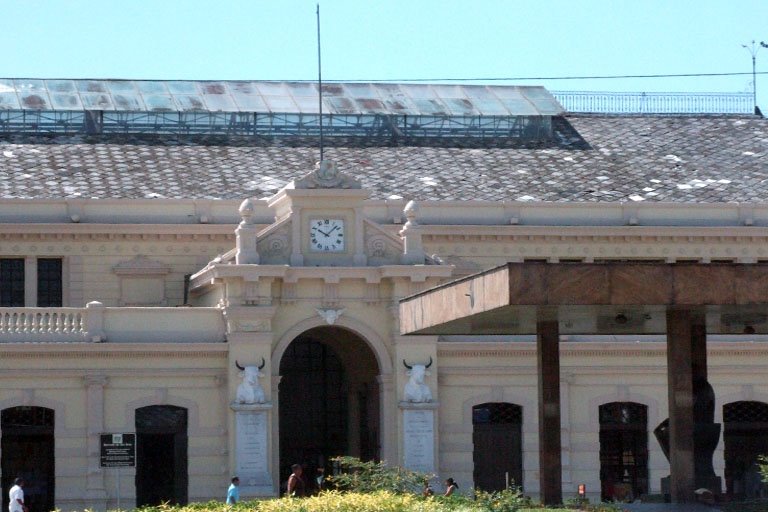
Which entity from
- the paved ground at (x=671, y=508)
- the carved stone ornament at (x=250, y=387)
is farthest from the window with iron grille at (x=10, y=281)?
the paved ground at (x=671, y=508)

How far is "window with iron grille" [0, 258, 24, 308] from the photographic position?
53.0 m

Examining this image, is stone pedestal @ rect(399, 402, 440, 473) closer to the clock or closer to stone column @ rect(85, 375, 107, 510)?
the clock

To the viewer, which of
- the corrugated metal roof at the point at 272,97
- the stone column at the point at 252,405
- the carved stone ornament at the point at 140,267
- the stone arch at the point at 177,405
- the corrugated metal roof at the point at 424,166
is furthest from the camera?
the corrugated metal roof at the point at 272,97

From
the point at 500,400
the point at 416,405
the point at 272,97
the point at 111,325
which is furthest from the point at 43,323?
the point at 272,97

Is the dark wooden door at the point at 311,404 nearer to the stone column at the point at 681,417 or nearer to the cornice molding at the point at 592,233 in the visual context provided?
the cornice molding at the point at 592,233

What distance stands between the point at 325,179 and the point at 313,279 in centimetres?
269

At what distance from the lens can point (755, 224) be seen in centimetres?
5556

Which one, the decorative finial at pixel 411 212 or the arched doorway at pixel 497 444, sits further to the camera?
the arched doorway at pixel 497 444

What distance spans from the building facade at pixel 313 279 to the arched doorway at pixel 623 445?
7cm

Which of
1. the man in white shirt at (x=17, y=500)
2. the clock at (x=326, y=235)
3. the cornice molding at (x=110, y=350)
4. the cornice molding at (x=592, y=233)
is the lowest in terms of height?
the man in white shirt at (x=17, y=500)

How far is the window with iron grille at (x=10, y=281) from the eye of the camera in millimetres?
53031

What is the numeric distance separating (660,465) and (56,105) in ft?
75.4

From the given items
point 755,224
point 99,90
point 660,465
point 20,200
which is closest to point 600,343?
point 660,465

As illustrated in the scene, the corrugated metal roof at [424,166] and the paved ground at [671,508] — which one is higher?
the corrugated metal roof at [424,166]
